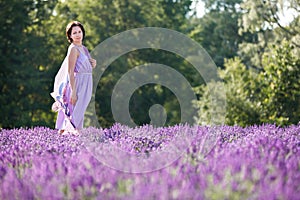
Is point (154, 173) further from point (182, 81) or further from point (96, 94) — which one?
point (182, 81)

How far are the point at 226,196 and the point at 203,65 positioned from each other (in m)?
37.5

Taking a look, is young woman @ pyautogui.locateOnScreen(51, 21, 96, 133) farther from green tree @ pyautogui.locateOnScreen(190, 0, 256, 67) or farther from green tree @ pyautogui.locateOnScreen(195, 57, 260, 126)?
green tree @ pyautogui.locateOnScreen(190, 0, 256, 67)

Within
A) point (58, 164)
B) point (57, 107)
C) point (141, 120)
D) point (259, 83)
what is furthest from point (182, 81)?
point (58, 164)

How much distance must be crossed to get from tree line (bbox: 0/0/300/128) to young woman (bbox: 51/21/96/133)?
823cm

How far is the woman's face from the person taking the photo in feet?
24.8

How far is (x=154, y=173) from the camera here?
10.4 feet

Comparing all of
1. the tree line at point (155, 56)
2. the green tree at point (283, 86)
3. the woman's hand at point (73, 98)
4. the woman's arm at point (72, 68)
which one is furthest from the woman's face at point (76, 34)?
the green tree at point (283, 86)

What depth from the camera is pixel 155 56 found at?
127 feet

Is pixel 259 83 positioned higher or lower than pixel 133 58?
lower

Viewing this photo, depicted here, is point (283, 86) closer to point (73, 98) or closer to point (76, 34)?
point (76, 34)

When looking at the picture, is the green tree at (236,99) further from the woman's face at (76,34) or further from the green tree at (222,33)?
the green tree at (222,33)

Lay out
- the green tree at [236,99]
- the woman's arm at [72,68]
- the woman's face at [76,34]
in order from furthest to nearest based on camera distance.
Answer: the green tree at [236,99], the woman's face at [76,34], the woman's arm at [72,68]

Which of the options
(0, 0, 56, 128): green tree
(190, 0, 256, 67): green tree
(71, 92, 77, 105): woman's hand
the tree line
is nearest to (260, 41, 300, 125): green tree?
the tree line

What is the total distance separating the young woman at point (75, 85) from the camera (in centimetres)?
743
